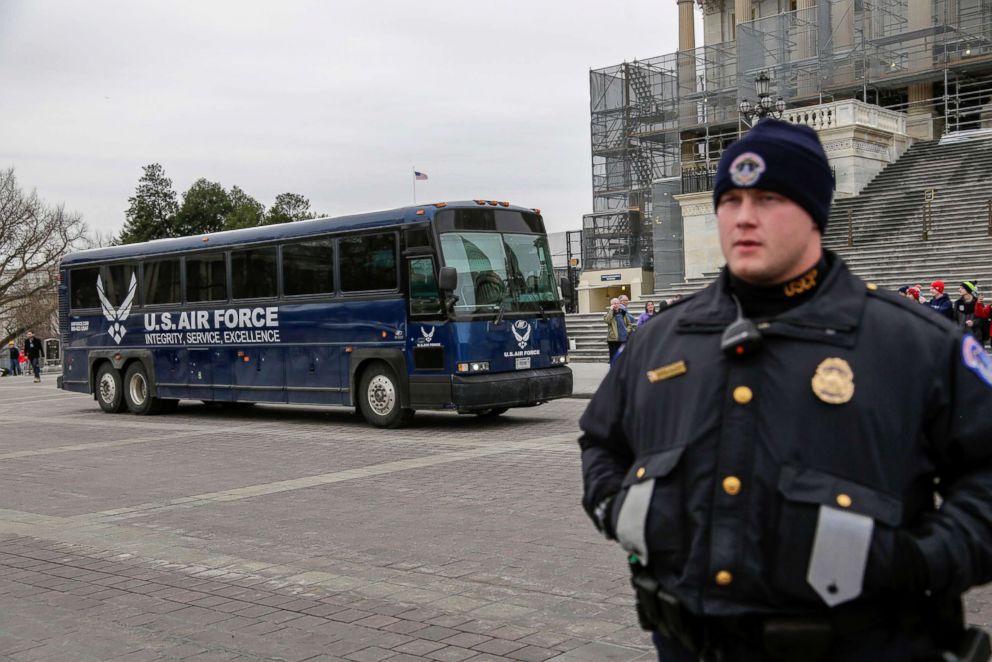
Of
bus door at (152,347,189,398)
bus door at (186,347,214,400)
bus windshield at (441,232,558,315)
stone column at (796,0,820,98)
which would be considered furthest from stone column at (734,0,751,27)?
bus door at (186,347,214,400)

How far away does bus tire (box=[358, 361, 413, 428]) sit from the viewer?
16250 mm

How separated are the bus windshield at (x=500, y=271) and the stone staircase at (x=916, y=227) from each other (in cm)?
1334

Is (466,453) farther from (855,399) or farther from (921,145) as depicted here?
(921,145)

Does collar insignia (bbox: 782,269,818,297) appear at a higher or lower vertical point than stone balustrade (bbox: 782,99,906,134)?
lower

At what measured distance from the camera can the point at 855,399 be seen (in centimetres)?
225

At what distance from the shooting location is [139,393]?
21.2m

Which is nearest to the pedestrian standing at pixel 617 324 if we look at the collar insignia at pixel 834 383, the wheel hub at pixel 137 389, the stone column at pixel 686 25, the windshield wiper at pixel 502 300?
the windshield wiper at pixel 502 300

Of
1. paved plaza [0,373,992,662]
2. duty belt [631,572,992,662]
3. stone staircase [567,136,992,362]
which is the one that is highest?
stone staircase [567,136,992,362]

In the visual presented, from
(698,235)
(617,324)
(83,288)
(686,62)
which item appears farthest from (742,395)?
(686,62)

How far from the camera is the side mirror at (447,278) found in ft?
49.9

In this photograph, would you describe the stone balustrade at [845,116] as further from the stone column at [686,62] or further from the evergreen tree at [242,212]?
the evergreen tree at [242,212]

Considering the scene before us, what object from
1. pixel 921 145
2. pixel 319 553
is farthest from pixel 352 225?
pixel 921 145

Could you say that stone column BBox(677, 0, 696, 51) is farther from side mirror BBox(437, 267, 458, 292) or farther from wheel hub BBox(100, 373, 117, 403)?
side mirror BBox(437, 267, 458, 292)

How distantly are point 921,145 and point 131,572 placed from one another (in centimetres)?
3813
